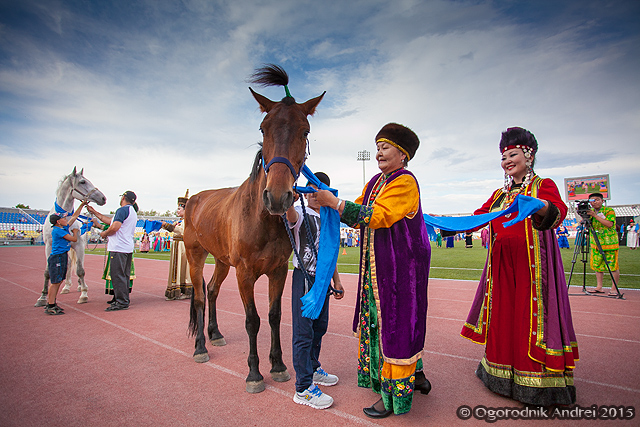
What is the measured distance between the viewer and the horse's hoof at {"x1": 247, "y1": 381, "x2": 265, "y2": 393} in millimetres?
3239

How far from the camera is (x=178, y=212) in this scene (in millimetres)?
7523

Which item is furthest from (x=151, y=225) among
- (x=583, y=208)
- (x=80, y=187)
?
(x=583, y=208)

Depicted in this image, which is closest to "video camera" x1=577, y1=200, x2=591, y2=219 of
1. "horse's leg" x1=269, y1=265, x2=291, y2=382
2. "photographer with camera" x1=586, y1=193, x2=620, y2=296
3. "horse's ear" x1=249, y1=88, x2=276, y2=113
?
"photographer with camera" x1=586, y1=193, x2=620, y2=296

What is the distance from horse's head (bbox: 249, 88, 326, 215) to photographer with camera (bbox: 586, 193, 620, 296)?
868 cm

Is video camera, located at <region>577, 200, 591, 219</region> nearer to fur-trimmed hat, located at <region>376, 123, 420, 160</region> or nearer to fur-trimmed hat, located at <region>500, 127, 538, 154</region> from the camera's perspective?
fur-trimmed hat, located at <region>500, 127, 538, 154</region>

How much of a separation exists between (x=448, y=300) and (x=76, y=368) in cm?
725

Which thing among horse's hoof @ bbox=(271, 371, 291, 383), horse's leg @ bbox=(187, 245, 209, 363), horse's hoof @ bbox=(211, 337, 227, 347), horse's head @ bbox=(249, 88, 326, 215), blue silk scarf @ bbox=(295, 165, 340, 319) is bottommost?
horse's hoof @ bbox=(211, 337, 227, 347)

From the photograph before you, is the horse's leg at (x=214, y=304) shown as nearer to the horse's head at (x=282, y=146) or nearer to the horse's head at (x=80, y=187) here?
the horse's head at (x=282, y=146)

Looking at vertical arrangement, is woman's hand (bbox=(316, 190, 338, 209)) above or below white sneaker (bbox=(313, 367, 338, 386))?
above

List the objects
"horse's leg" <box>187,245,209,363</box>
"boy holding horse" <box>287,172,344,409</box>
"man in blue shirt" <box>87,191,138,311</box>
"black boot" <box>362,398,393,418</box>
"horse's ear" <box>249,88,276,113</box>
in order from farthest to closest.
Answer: "man in blue shirt" <box>87,191,138,311</box>
"horse's leg" <box>187,245,209,363</box>
"horse's ear" <box>249,88,276,113</box>
"boy holding horse" <box>287,172,344,409</box>
"black boot" <box>362,398,393,418</box>

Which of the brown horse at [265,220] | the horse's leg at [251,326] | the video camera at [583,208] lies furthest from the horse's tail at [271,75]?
the video camera at [583,208]

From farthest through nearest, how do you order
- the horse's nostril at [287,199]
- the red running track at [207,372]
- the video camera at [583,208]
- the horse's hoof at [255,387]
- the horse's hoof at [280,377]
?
the video camera at [583,208], the horse's hoof at [280,377], the horse's hoof at [255,387], the red running track at [207,372], the horse's nostril at [287,199]

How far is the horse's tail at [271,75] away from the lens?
10.6ft

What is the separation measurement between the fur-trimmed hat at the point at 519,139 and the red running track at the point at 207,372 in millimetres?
2461
